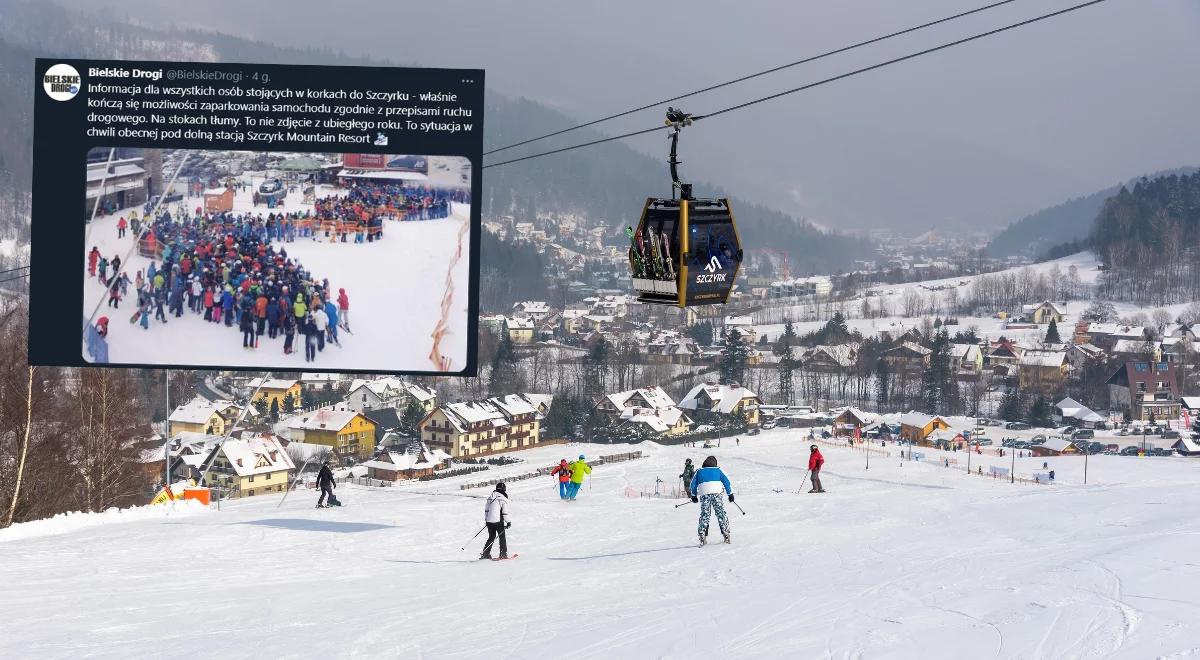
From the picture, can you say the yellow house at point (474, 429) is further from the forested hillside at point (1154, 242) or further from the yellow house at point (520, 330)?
the forested hillside at point (1154, 242)

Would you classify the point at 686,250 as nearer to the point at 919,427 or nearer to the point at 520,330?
the point at 919,427

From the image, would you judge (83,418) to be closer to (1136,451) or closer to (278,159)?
(278,159)

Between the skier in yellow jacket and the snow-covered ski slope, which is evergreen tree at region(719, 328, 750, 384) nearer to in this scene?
the skier in yellow jacket

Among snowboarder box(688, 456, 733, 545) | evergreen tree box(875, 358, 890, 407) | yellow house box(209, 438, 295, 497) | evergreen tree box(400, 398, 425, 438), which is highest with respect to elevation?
snowboarder box(688, 456, 733, 545)

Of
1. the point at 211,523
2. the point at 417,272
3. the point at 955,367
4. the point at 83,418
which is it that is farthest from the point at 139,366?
the point at 955,367

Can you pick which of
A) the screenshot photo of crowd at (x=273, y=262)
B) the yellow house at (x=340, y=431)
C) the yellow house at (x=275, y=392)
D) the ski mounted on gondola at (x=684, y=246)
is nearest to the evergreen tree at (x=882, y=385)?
the yellow house at (x=340, y=431)

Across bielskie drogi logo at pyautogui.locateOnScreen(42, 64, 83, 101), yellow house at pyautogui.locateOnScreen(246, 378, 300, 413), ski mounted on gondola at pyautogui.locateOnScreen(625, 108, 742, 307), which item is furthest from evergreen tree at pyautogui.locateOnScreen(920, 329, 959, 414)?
bielskie drogi logo at pyautogui.locateOnScreen(42, 64, 83, 101)
